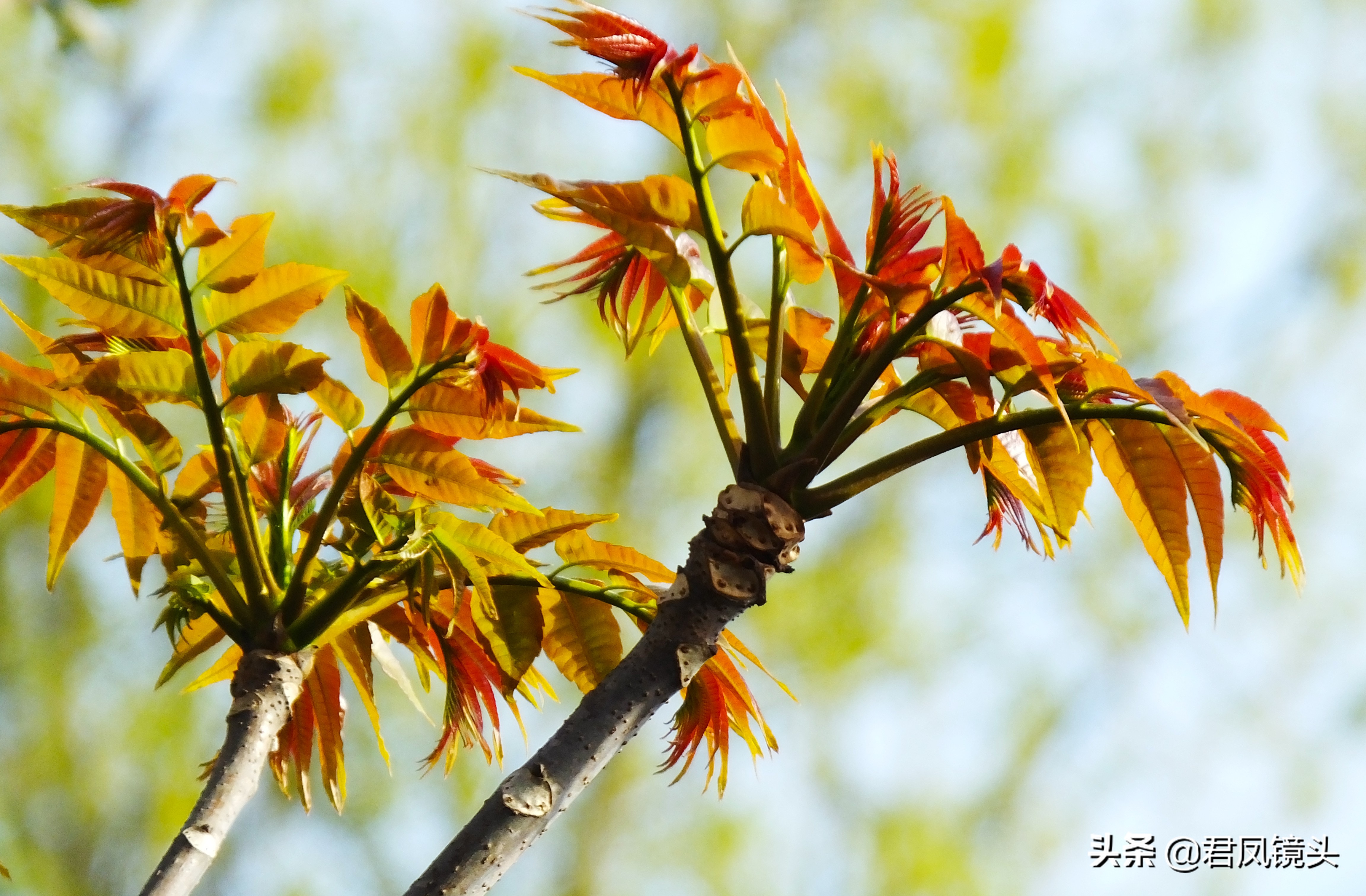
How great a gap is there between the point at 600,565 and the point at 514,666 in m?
0.07

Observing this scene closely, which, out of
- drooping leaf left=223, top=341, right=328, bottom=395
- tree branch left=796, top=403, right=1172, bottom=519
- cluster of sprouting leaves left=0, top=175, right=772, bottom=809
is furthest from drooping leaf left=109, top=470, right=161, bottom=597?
tree branch left=796, top=403, right=1172, bottom=519

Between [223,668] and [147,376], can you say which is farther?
[223,668]

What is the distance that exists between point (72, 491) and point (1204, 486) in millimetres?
538

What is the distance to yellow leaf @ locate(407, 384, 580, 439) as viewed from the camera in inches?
20.0

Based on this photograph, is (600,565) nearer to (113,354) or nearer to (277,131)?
(113,354)

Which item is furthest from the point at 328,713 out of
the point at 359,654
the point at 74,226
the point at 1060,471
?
the point at 1060,471

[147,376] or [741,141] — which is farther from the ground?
[741,141]

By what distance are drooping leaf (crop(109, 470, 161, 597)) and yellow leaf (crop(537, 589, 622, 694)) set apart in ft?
0.65

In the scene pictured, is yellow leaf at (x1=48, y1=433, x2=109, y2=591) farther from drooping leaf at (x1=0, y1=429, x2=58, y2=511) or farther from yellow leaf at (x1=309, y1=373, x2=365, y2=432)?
yellow leaf at (x1=309, y1=373, x2=365, y2=432)

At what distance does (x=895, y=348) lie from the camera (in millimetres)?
472

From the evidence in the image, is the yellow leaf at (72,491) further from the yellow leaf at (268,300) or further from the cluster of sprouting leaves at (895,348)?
the cluster of sprouting leaves at (895,348)

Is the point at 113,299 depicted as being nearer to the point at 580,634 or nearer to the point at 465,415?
the point at 465,415

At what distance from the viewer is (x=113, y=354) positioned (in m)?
0.50

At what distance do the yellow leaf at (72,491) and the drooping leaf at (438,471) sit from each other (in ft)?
0.49
